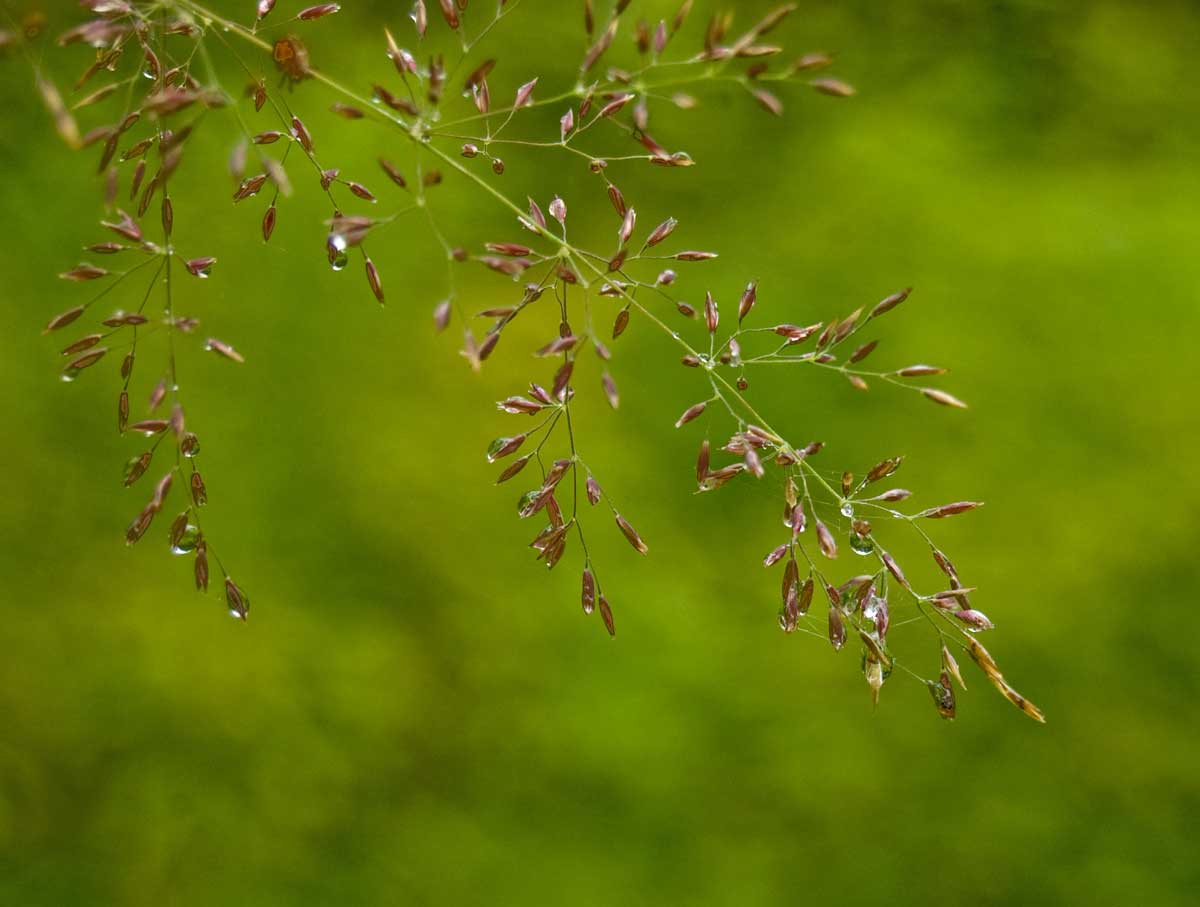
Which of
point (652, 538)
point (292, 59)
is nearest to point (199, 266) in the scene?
point (292, 59)

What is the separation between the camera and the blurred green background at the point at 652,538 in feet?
3.65

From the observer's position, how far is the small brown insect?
507mm

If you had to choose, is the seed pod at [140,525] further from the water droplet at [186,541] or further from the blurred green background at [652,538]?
the blurred green background at [652,538]

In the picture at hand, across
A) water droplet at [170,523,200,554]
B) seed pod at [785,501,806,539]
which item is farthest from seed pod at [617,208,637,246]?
water droplet at [170,523,200,554]

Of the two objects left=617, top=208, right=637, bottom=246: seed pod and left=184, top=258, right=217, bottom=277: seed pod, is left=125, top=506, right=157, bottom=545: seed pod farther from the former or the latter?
left=617, top=208, right=637, bottom=246: seed pod

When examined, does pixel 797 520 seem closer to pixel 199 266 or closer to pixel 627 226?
pixel 627 226

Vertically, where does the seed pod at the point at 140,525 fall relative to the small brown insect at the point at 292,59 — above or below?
below

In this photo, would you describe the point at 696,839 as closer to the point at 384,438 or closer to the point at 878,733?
the point at 878,733

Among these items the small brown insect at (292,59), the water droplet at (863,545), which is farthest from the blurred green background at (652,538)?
the small brown insect at (292,59)

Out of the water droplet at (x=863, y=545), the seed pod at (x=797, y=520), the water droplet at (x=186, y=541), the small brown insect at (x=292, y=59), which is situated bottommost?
the water droplet at (x=863, y=545)

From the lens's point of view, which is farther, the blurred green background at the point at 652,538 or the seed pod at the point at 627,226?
the blurred green background at the point at 652,538

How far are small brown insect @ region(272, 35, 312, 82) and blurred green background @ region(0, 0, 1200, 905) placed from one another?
25.0 inches

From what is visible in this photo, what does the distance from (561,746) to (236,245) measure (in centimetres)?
66

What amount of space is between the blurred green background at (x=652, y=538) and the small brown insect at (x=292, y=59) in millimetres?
635
